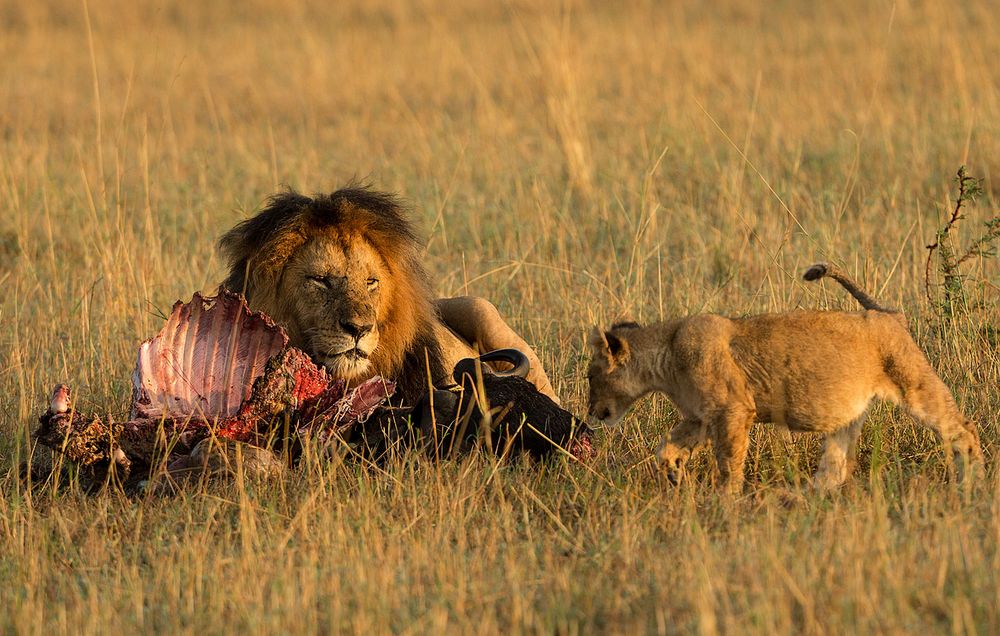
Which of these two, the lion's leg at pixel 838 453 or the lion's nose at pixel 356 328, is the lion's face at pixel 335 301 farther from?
the lion's leg at pixel 838 453

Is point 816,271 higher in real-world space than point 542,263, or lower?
higher

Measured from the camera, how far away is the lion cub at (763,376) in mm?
4188

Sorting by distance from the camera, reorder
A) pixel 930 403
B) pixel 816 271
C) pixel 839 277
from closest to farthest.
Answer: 1. pixel 930 403
2. pixel 816 271
3. pixel 839 277

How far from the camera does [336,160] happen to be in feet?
34.6

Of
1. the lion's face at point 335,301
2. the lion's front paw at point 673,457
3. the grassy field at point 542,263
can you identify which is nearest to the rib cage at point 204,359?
the lion's face at point 335,301

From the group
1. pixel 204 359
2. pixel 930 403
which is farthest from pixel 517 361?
Answer: pixel 930 403

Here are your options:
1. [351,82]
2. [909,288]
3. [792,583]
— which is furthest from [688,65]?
[792,583]

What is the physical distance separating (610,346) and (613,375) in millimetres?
98

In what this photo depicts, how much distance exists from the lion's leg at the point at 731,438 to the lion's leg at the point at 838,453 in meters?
0.44

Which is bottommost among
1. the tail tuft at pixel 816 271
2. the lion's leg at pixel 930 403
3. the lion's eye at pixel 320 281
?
the lion's leg at pixel 930 403

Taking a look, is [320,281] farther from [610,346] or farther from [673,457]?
[673,457]

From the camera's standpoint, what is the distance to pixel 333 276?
4.93 m

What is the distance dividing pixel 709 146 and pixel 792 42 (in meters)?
5.22

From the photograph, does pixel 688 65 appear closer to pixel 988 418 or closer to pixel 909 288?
pixel 909 288
